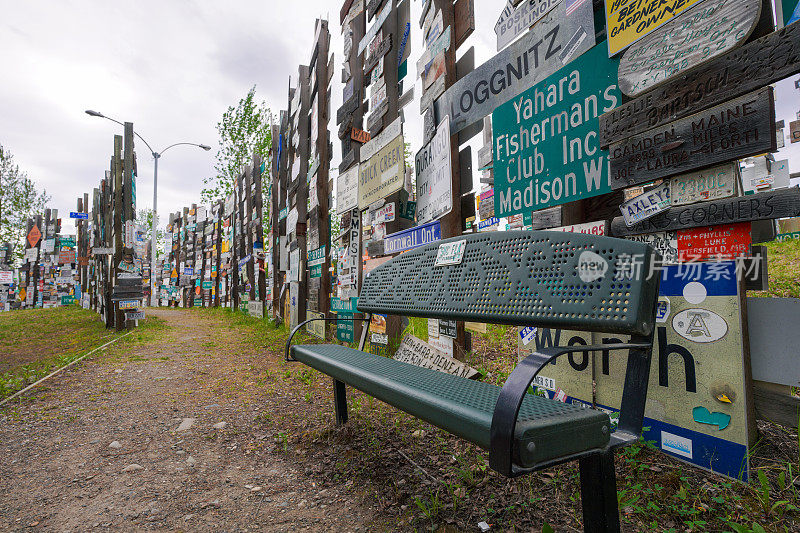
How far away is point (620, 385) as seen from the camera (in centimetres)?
214

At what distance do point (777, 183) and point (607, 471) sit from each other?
373 cm

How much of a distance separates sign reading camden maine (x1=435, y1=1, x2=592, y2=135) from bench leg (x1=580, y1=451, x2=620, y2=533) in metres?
2.16

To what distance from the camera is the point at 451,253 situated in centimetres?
218

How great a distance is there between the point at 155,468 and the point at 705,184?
3151 millimetres

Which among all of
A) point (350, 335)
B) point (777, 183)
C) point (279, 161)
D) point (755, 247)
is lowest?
point (350, 335)

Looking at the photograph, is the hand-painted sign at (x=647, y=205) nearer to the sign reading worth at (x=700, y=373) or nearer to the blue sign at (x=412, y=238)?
the sign reading worth at (x=700, y=373)

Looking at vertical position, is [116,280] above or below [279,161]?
below

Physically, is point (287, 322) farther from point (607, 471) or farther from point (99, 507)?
point (607, 471)

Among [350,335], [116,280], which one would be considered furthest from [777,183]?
[116,280]

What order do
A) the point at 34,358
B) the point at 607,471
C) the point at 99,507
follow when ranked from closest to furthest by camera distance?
the point at 607,471 < the point at 99,507 < the point at 34,358

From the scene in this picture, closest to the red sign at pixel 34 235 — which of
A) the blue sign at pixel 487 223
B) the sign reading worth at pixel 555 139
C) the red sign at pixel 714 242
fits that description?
the blue sign at pixel 487 223

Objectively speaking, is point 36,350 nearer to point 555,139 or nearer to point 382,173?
point 382,173

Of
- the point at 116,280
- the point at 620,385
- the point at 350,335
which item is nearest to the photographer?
the point at 620,385

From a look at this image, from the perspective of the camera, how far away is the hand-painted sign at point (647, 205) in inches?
77.0
